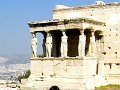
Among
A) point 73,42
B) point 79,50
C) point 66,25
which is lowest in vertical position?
point 79,50

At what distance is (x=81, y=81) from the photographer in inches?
1234

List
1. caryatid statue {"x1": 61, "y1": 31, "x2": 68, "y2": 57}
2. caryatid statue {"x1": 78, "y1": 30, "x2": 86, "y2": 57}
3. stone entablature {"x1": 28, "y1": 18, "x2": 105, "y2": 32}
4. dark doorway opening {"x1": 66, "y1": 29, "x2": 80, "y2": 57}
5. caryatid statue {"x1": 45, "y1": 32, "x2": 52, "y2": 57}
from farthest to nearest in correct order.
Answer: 1. dark doorway opening {"x1": 66, "y1": 29, "x2": 80, "y2": 57}
2. caryatid statue {"x1": 45, "y1": 32, "x2": 52, "y2": 57}
3. caryatid statue {"x1": 61, "y1": 31, "x2": 68, "y2": 57}
4. stone entablature {"x1": 28, "y1": 18, "x2": 105, "y2": 32}
5. caryatid statue {"x1": 78, "y1": 30, "x2": 86, "y2": 57}

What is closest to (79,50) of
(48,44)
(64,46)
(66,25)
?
(64,46)

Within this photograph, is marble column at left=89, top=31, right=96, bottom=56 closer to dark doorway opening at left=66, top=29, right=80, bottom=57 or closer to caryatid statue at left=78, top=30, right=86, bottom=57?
caryatid statue at left=78, top=30, right=86, bottom=57

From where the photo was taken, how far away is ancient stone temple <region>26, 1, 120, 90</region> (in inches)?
1258

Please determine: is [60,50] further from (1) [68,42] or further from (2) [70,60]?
(2) [70,60]

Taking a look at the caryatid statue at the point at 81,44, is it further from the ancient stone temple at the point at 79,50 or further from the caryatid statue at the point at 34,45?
the caryatid statue at the point at 34,45

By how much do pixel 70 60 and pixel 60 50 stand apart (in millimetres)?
3305

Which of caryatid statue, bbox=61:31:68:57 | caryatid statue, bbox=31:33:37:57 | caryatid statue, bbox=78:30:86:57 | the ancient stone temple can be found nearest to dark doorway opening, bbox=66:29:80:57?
the ancient stone temple

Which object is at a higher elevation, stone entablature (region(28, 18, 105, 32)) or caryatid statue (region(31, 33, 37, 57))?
stone entablature (region(28, 18, 105, 32))

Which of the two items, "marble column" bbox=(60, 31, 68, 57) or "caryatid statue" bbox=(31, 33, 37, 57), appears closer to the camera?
"marble column" bbox=(60, 31, 68, 57)

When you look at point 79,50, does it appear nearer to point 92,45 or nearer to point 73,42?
point 92,45

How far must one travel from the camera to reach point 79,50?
3198 centimetres

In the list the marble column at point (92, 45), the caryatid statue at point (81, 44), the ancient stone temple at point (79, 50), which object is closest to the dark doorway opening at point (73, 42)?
the ancient stone temple at point (79, 50)
